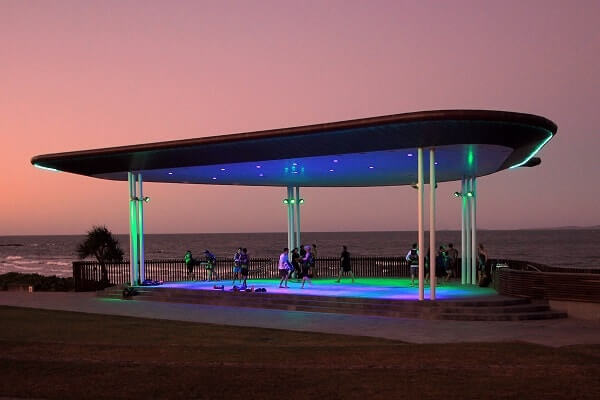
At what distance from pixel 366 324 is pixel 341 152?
521 cm

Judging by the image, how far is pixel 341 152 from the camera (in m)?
19.8

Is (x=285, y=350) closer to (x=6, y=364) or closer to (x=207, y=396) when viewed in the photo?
(x=207, y=396)

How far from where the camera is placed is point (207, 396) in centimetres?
845

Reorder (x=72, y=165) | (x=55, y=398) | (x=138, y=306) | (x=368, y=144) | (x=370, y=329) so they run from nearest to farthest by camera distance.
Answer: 1. (x=55, y=398)
2. (x=370, y=329)
3. (x=368, y=144)
4. (x=138, y=306)
5. (x=72, y=165)

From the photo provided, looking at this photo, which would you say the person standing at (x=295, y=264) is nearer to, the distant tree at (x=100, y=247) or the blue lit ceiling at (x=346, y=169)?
the blue lit ceiling at (x=346, y=169)

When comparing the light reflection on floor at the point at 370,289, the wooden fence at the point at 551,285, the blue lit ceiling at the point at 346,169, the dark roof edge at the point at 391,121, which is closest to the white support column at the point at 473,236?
the light reflection on floor at the point at 370,289

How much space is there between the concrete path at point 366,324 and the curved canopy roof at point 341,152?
14.9ft

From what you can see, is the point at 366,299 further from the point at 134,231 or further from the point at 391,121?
the point at 134,231

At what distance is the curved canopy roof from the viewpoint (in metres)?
17.1

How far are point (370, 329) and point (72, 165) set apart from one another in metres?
13.2

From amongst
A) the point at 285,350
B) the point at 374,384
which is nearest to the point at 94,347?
the point at 285,350

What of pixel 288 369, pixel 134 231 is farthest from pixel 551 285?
pixel 134 231

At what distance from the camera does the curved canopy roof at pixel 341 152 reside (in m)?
17.1

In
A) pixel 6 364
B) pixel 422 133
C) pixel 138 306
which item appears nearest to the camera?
pixel 6 364
